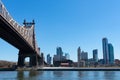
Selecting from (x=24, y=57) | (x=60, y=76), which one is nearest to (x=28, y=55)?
(x=24, y=57)

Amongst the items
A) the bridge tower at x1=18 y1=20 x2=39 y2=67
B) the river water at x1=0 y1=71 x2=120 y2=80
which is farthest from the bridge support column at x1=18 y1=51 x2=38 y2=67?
the river water at x1=0 y1=71 x2=120 y2=80

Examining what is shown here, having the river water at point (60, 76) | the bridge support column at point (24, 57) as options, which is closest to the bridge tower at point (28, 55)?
the bridge support column at point (24, 57)

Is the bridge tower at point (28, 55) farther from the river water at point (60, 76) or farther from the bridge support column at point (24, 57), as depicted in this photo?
the river water at point (60, 76)

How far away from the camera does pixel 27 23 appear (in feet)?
379

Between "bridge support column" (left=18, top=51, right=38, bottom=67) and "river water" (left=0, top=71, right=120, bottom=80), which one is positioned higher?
"bridge support column" (left=18, top=51, right=38, bottom=67)

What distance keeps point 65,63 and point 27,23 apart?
85602 millimetres

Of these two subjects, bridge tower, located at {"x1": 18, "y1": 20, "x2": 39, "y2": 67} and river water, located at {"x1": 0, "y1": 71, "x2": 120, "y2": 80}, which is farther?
bridge tower, located at {"x1": 18, "y1": 20, "x2": 39, "y2": 67}

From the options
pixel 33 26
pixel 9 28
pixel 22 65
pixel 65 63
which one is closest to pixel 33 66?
pixel 22 65

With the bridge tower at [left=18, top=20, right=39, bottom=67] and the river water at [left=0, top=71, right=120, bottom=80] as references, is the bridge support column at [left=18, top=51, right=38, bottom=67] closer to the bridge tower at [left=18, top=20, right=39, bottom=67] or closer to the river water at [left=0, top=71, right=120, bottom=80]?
the bridge tower at [left=18, top=20, right=39, bottom=67]

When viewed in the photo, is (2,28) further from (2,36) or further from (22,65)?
(22,65)

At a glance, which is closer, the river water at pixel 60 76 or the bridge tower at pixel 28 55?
the river water at pixel 60 76

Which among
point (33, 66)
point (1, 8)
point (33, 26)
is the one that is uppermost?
point (33, 26)

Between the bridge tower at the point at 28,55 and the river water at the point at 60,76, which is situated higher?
the bridge tower at the point at 28,55

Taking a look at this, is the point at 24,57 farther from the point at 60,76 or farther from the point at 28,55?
the point at 60,76
